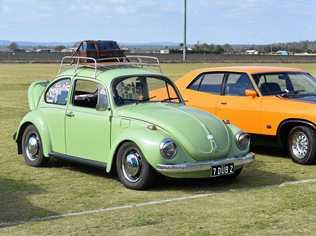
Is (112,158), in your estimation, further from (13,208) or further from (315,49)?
(315,49)

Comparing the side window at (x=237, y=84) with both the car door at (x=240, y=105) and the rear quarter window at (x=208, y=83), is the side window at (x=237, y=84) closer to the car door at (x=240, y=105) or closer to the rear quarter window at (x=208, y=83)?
the car door at (x=240, y=105)

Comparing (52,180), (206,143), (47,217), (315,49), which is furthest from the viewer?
(315,49)

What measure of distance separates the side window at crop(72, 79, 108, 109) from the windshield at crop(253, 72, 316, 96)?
10.4ft

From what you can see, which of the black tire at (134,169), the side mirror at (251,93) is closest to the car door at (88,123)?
the black tire at (134,169)

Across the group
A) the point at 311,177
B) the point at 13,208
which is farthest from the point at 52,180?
the point at 311,177

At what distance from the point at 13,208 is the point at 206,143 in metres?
2.52

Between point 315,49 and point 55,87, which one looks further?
point 315,49

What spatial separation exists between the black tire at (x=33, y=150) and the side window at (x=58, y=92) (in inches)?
20.6

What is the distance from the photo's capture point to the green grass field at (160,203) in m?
6.25

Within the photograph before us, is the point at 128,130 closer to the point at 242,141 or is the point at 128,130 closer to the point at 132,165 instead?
the point at 132,165

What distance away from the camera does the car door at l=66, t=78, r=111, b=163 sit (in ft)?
28.4

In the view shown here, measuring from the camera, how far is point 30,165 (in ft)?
32.3

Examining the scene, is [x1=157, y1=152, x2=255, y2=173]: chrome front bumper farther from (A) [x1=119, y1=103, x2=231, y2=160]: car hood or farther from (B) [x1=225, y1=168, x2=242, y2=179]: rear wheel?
(B) [x1=225, y1=168, x2=242, y2=179]: rear wheel

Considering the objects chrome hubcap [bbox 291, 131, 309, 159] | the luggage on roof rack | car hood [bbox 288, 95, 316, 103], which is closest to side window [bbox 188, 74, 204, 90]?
car hood [bbox 288, 95, 316, 103]
